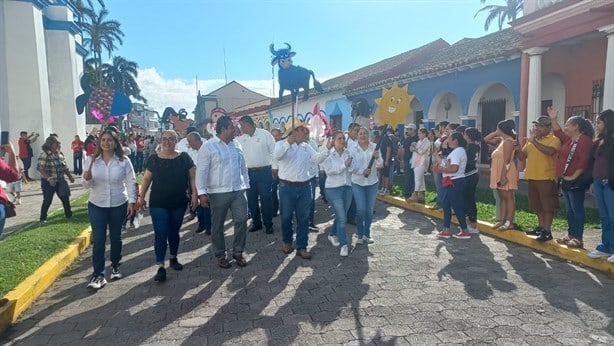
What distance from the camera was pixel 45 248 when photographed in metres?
5.75

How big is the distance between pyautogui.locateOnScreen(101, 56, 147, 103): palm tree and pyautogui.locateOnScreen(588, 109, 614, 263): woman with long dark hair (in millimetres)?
57936

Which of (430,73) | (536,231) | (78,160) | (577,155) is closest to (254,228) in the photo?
(536,231)

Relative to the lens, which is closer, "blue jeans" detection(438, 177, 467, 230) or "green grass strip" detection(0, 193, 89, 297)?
"green grass strip" detection(0, 193, 89, 297)

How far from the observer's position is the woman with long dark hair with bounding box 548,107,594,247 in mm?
5172

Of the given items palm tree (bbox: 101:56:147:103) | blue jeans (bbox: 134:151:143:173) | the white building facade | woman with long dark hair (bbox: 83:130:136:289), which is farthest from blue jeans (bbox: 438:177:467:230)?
palm tree (bbox: 101:56:147:103)

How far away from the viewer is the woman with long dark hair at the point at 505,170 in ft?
20.6

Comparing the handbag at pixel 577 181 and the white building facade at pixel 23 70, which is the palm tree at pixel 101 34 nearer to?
the white building facade at pixel 23 70

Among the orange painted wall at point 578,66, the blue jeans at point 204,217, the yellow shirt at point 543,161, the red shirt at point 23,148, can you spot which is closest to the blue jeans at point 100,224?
the blue jeans at point 204,217

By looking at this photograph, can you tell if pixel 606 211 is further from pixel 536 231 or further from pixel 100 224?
pixel 100 224

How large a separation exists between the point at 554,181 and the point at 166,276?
5.23 m

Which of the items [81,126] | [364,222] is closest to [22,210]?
[364,222]

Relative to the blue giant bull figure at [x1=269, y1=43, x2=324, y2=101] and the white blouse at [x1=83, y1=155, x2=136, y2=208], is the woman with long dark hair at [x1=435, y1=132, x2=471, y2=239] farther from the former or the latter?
the white blouse at [x1=83, y1=155, x2=136, y2=208]

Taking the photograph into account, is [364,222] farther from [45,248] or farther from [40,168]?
[40,168]

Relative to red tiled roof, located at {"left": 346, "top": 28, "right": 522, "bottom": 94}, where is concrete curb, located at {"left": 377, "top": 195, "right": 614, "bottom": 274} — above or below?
below
